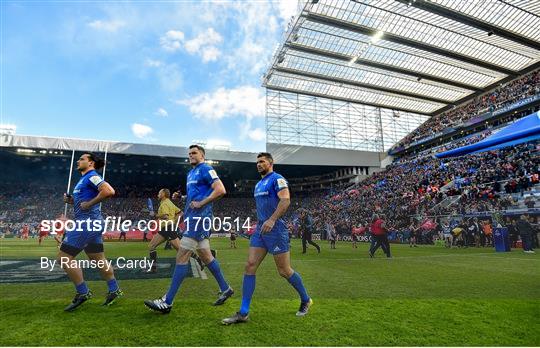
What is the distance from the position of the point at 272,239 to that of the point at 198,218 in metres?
1.11

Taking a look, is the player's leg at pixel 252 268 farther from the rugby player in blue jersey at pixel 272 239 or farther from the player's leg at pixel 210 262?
the player's leg at pixel 210 262

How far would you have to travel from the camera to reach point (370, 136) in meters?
49.8

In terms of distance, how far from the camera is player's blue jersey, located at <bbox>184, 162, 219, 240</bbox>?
4.58 metres

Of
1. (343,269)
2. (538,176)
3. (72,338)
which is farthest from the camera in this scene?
(538,176)

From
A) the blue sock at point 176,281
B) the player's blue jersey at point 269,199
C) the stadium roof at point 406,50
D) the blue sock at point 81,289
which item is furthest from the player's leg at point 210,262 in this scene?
the stadium roof at point 406,50

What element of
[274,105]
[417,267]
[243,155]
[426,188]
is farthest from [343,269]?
[274,105]

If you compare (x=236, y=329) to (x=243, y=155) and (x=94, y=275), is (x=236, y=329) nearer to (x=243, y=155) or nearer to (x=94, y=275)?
(x=94, y=275)

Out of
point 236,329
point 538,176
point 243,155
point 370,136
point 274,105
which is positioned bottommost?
point 236,329

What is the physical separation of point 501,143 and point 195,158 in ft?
14.7

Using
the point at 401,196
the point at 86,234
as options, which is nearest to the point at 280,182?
the point at 86,234

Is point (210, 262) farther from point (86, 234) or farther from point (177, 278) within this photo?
point (86, 234)

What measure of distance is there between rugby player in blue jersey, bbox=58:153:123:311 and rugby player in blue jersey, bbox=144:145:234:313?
44.4 inches

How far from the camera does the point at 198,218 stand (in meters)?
4.60

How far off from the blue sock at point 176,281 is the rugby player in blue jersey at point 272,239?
855 millimetres
